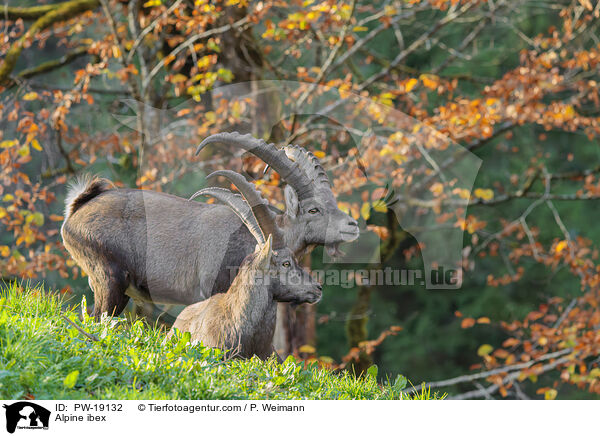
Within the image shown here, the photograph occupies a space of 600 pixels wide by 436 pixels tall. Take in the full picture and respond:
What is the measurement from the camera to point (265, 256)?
416cm

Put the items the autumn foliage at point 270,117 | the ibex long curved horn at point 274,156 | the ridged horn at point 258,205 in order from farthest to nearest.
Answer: the autumn foliage at point 270,117, the ibex long curved horn at point 274,156, the ridged horn at point 258,205

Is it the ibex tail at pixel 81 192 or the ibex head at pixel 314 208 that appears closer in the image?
the ibex head at pixel 314 208

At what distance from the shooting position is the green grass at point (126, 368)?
11.5 ft

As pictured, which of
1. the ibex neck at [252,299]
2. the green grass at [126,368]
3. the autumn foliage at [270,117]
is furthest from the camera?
the autumn foliage at [270,117]

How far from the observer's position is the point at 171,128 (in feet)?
26.4

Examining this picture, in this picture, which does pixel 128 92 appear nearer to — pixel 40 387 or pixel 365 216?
pixel 365 216

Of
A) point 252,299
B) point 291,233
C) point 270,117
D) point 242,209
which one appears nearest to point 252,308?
point 252,299
